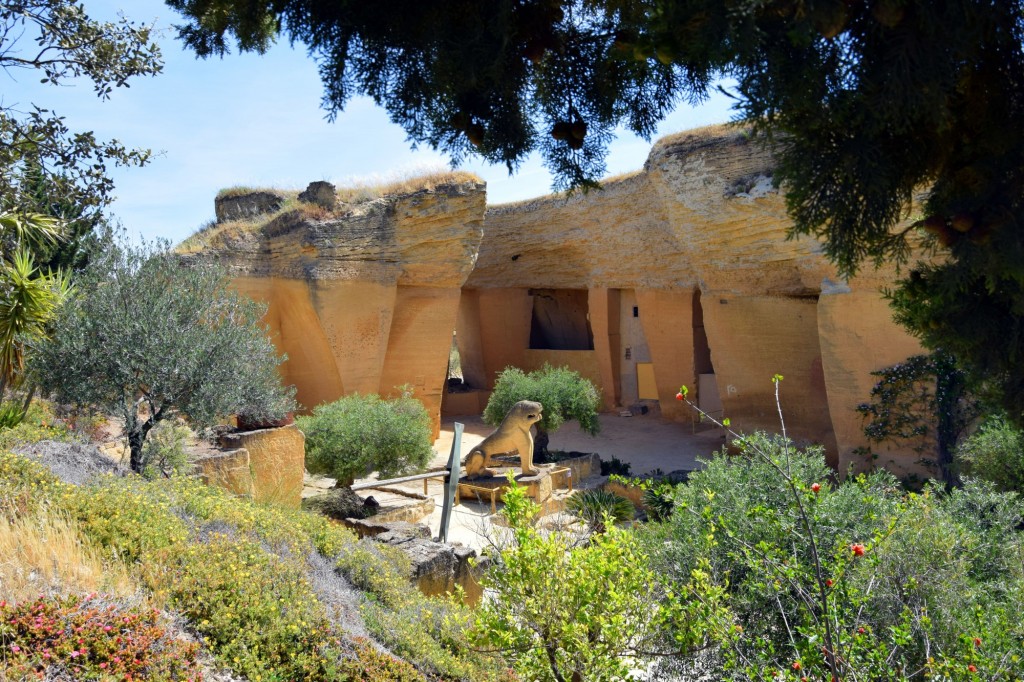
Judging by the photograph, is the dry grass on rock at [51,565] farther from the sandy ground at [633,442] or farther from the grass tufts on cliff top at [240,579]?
the sandy ground at [633,442]

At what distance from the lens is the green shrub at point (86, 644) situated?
11.2 ft

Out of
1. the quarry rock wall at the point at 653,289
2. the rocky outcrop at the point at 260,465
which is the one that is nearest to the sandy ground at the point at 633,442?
the quarry rock wall at the point at 653,289

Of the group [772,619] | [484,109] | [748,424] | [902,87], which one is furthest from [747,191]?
[902,87]

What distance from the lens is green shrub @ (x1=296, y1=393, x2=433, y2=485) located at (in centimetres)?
1176

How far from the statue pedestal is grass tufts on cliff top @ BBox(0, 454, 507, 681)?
6373mm

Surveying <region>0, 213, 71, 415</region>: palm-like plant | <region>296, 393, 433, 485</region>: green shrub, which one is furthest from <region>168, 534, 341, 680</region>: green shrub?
<region>296, 393, 433, 485</region>: green shrub

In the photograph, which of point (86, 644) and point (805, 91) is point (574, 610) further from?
point (805, 91)

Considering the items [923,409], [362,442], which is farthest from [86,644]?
[923,409]

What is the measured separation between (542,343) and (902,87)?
2458cm

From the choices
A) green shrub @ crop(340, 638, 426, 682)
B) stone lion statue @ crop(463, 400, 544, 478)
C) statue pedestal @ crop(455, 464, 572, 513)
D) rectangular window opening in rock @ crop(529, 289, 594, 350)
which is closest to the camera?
green shrub @ crop(340, 638, 426, 682)

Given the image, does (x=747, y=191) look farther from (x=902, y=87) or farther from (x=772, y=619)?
(x=902, y=87)

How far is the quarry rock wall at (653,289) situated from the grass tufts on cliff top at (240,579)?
10.2 metres

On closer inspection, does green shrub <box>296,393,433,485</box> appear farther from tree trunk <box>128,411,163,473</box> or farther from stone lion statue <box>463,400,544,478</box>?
tree trunk <box>128,411,163,473</box>

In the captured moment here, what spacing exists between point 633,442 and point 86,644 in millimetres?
15751
